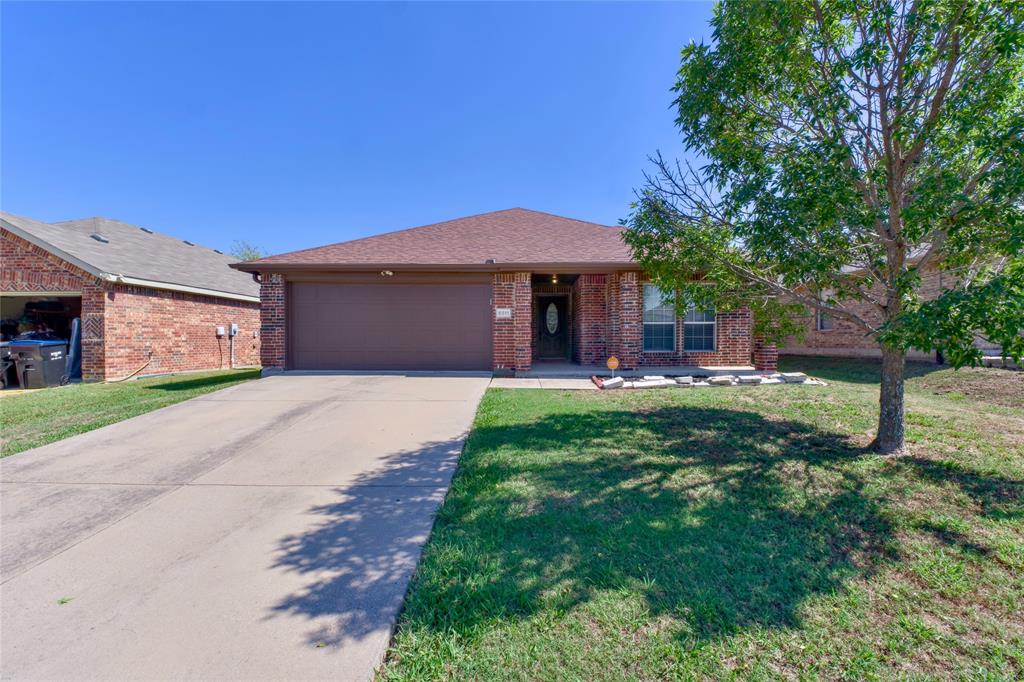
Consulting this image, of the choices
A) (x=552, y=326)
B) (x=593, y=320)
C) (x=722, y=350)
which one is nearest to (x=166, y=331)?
(x=552, y=326)

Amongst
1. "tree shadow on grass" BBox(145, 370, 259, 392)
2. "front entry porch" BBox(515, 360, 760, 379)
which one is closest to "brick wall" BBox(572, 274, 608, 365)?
"front entry porch" BBox(515, 360, 760, 379)

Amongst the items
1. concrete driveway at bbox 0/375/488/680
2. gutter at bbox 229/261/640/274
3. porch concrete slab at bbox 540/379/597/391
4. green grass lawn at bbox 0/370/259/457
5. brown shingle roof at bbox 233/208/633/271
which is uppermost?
brown shingle roof at bbox 233/208/633/271

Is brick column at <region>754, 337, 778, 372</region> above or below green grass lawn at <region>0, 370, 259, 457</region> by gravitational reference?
above

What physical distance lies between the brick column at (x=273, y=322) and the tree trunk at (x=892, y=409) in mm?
11454

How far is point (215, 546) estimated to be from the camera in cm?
294

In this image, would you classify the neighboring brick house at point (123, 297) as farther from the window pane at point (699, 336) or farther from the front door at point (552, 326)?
the window pane at point (699, 336)

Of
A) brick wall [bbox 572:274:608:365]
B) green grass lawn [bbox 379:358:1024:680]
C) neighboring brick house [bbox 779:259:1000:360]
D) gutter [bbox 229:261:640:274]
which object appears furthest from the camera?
neighboring brick house [bbox 779:259:1000:360]

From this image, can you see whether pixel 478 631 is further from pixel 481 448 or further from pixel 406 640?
pixel 481 448

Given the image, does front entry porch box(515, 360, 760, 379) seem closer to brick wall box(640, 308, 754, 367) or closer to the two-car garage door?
brick wall box(640, 308, 754, 367)

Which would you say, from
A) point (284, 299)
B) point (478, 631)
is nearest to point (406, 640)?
point (478, 631)

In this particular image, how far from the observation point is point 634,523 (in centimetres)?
313

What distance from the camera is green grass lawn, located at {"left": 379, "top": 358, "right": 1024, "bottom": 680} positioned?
1.97 meters

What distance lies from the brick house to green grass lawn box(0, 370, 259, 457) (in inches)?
86.8

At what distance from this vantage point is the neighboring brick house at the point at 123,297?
1069cm
